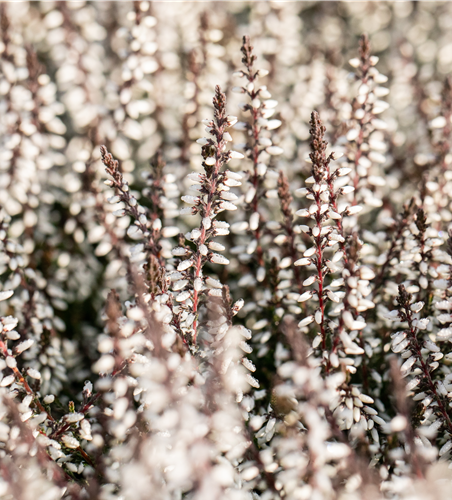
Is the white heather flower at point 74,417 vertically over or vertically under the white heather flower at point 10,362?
under

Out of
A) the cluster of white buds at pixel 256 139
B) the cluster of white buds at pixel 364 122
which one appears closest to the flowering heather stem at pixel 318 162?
the cluster of white buds at pixel 256 139

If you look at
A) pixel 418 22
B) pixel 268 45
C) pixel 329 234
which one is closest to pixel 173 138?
pixel 268 45

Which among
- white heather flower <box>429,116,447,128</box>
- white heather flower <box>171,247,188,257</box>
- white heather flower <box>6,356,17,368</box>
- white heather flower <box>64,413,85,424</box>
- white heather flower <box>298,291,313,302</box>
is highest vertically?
white heather flower <box>429,116,447,128</box>

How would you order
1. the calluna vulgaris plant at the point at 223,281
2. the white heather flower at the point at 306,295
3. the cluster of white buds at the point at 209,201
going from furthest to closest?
the white heather flower at the point at 306,295, the cluster of white buds at the point at 209,201, the calluna vulgaris plant at the point at 223,281

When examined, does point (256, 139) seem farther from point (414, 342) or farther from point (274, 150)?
point (414, 342)

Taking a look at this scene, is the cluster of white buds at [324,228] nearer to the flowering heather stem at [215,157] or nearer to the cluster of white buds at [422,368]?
the cluster of white buds at [422,368]

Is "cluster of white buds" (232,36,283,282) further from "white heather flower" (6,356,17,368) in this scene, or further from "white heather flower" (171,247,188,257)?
"white heather flower" (6,356,17,368)

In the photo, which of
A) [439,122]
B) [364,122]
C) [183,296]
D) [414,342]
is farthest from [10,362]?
[439,122]

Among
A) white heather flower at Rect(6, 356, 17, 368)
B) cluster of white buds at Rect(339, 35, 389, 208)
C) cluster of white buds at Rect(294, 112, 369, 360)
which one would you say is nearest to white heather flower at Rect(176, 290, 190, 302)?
cluster of white buds at Rect(294, 112, 369, 360)
